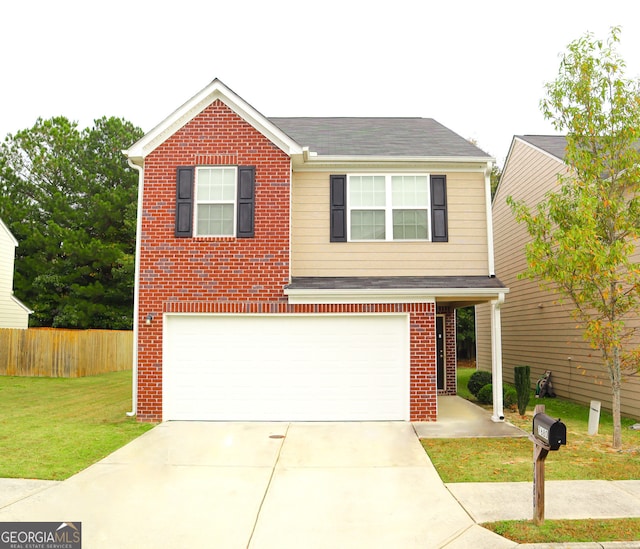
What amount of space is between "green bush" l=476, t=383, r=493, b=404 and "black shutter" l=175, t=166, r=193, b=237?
8.20 m

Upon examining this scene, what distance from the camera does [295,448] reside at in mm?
8312

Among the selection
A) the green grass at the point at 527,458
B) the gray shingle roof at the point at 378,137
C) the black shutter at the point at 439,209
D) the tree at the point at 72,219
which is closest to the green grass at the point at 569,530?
the green grass at the point at 527,458

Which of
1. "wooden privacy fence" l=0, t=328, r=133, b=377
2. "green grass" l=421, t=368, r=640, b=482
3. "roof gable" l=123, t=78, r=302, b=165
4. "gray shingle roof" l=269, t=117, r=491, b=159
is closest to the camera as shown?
"green grass" l=421, t=368, r=640, b=482

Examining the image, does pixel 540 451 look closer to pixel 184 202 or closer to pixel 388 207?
pixel 388 207

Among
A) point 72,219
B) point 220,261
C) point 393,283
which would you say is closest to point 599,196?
point 393,283

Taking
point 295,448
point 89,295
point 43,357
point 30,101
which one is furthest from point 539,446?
point 30,101

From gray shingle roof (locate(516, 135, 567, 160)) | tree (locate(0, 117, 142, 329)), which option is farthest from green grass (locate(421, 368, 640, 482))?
tree (locate(0, 117, 142, 329))

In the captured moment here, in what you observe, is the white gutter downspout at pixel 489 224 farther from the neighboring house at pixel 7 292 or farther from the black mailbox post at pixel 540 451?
the neighboring house at pixel 7 292

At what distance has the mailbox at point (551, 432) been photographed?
15.6 feet

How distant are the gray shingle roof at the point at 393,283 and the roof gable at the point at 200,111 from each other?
2.82 m

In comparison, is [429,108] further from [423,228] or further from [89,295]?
[423,228]

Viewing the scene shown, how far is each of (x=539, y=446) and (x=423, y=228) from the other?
273 inches

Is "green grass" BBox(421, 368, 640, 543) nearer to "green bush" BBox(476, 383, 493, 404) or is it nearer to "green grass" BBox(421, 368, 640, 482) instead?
"green grass" BBox(421, 368, 640, 482)

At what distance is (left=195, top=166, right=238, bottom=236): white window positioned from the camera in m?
10.8
